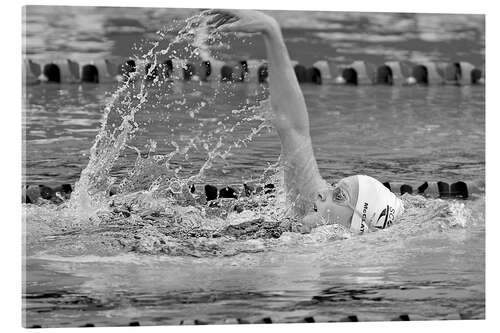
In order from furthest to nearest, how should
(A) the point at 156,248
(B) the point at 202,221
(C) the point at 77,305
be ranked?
(B) the point at 202,221, (A) the point at 156,248, (C) the point at 77,305

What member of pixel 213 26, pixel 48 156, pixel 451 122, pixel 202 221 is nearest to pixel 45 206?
pixel 48 156

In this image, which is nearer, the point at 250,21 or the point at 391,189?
the point at 250,21

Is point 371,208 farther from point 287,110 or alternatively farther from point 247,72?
point 247,72

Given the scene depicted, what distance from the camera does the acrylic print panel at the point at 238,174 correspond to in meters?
5.44

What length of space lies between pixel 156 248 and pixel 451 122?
186cm

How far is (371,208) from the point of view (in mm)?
5789

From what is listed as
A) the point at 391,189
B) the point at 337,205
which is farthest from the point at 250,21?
the point at 391,189

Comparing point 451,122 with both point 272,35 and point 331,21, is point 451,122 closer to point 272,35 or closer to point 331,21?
point 331,21

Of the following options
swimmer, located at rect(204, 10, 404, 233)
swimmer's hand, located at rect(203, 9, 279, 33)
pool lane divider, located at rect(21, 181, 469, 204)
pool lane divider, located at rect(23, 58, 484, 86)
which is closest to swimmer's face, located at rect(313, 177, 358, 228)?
swimmer, located at rect(204, 10, 404, 233)

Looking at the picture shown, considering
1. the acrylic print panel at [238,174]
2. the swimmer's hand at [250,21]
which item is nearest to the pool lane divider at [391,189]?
the acrylic print panel at [238,174]

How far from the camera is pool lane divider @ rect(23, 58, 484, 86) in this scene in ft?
20.7

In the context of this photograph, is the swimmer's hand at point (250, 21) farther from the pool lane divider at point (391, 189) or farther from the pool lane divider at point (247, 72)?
the pool lane divider at point (391, 189)

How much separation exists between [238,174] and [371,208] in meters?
0.81
